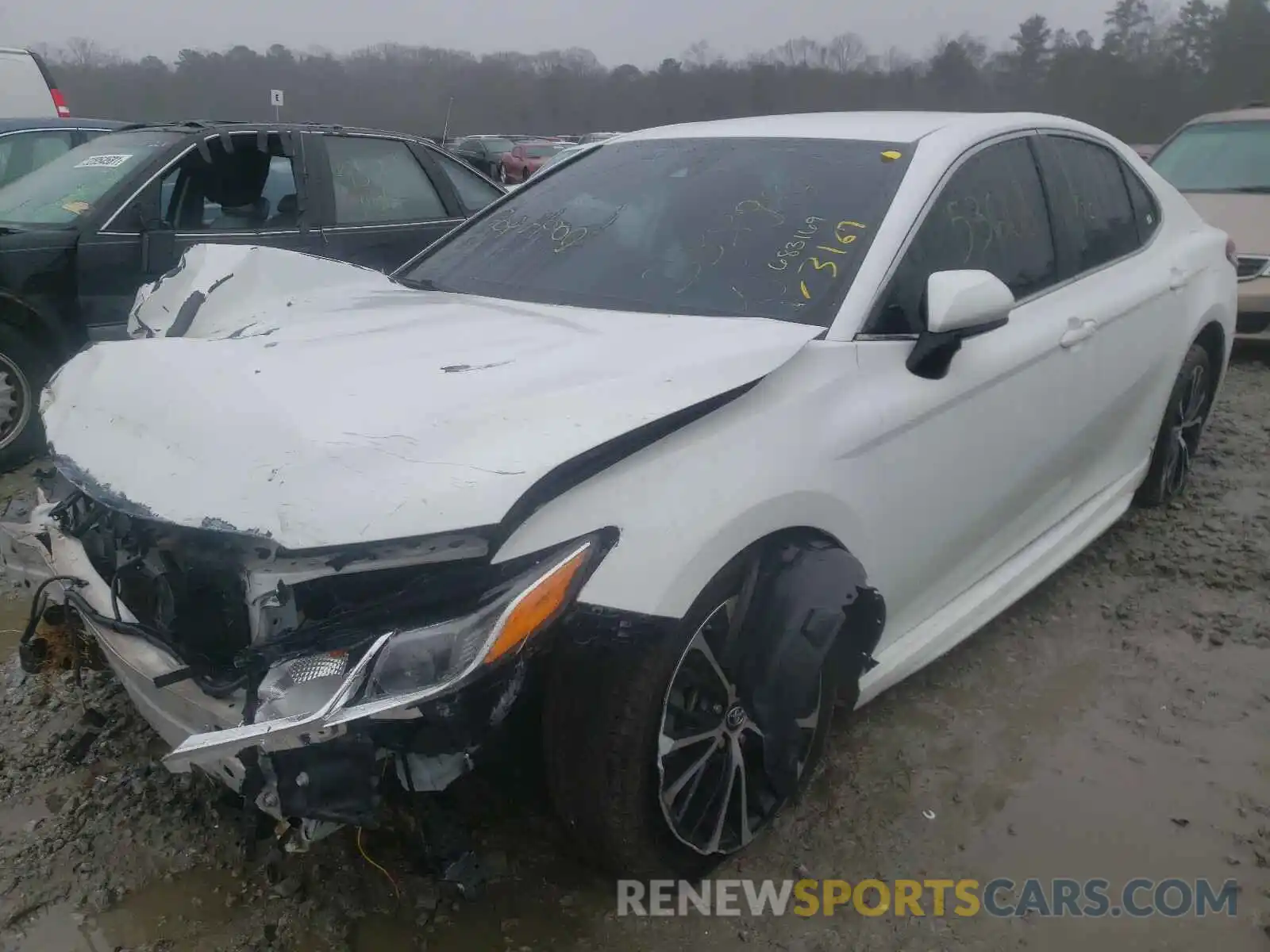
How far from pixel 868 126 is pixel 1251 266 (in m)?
5.27

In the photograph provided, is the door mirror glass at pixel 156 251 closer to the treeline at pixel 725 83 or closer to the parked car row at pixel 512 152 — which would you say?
the parked car row at pixel 512 152

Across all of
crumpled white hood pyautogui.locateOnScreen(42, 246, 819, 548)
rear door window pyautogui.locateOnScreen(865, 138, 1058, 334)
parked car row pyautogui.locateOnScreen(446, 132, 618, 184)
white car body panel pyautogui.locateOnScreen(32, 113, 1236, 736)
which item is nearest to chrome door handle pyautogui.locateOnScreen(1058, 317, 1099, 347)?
white car body panel pyautogui.locateOnScreen(32, 113, 1236, 736)

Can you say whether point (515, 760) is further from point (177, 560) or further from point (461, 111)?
point (461, 111)

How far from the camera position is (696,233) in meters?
2.80

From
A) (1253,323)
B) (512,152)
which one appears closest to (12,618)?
(1253,323)

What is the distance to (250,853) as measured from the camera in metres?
2.29

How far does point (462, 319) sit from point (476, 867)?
1.34m

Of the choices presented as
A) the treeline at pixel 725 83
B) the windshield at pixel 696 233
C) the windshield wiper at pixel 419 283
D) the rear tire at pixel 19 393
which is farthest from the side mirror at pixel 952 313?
the treeline at pixel 725 83

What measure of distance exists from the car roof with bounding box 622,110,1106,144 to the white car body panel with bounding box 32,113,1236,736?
0.02 m

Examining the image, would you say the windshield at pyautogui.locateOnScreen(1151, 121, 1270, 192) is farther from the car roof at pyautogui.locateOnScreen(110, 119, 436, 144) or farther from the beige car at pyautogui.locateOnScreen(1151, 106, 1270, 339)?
the car roof at pyautogui.locateOnScreen(110, 119, 436, 144)

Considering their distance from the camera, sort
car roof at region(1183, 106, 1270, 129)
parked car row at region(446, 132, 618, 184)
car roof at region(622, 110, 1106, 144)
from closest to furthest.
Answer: car roof at region(622, 110, 1106, 144) < car roof at region(1183, 106, 1270, 129) < parked car row at region(446, 132, 618, 184)

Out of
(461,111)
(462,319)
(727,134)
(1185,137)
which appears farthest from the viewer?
(461,111)

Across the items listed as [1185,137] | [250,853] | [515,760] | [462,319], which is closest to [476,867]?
[515,760]

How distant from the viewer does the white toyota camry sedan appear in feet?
5.68
